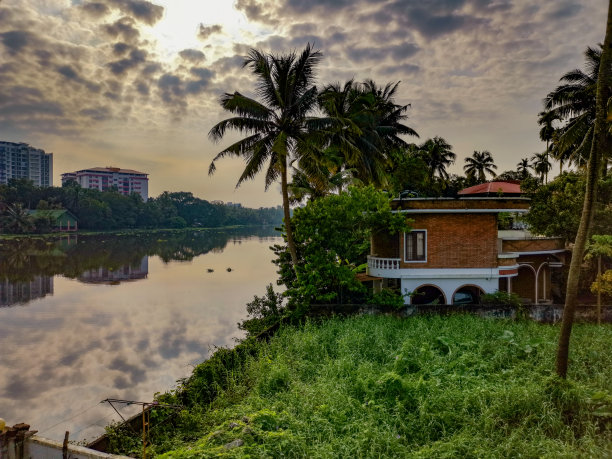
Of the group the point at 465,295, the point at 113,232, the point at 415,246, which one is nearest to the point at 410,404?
the point at 415,246

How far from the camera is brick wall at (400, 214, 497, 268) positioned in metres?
16.6

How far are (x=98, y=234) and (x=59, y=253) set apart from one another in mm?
35000

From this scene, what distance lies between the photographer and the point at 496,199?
16281 millimetres

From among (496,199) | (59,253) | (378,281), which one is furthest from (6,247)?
(496,199)

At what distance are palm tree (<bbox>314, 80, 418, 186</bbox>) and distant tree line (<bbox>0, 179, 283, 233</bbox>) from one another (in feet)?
221

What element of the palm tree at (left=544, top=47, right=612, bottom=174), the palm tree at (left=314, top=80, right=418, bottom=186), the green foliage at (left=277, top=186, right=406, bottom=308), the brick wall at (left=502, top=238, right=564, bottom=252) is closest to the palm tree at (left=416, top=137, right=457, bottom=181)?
the palm tree at (left=314, top=80, right=418, bottom=186)

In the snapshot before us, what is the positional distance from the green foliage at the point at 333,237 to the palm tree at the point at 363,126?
2121 mm

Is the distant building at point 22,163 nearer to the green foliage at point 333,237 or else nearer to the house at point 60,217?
the house at point 60,217

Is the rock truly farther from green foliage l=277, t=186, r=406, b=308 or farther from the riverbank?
the riverbank

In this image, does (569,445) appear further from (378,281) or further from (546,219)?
(546,219)

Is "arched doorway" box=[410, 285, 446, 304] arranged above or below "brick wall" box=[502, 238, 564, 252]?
below

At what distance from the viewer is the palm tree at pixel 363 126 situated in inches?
663

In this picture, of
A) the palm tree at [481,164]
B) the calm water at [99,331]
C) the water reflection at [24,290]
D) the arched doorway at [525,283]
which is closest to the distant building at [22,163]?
the water reflection at [24,290]

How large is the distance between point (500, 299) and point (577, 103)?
11.9 metres
